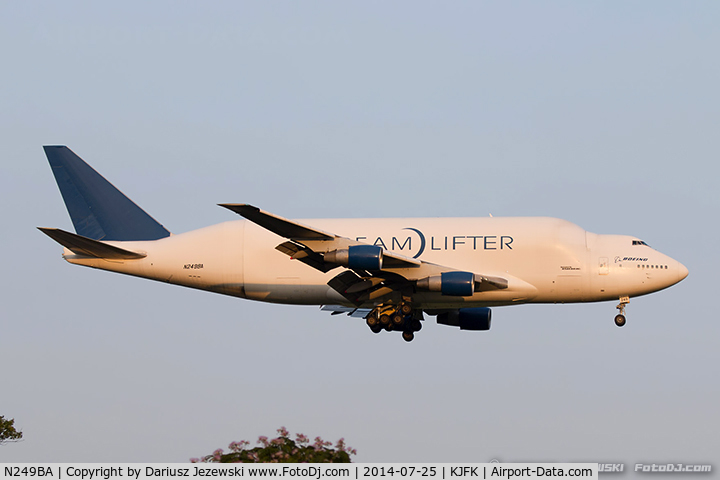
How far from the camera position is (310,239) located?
45406 mm

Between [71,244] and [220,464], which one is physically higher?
[71,244]

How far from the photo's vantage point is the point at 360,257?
4456 cm

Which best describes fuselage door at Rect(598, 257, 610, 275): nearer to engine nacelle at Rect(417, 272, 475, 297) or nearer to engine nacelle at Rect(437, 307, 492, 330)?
engine nacelle at Rect(417, 272, 475, 297)

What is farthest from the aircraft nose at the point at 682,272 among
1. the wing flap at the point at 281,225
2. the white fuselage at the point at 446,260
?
the wing flap at the point at 281,225

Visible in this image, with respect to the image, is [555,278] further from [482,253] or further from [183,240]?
[183,240]

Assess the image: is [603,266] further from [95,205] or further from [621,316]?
[95,205]

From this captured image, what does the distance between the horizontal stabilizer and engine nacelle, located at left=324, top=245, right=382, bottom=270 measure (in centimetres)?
1300

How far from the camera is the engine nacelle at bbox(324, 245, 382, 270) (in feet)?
146

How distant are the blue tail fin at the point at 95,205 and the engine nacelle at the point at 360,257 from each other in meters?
13.2

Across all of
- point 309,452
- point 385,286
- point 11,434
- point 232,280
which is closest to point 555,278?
point 385,286

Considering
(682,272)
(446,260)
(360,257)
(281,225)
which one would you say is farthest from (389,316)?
(682,272)

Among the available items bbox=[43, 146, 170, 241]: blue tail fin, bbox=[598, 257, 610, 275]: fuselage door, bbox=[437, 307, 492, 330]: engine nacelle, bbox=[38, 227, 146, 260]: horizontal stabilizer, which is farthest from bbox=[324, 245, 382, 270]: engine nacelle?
bbox=[43, 146, 170, 241]: blue tail fin

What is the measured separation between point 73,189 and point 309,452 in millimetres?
30227

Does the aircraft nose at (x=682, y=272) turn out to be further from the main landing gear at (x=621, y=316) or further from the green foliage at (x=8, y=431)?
the green foliage at (x=8, y=431)
